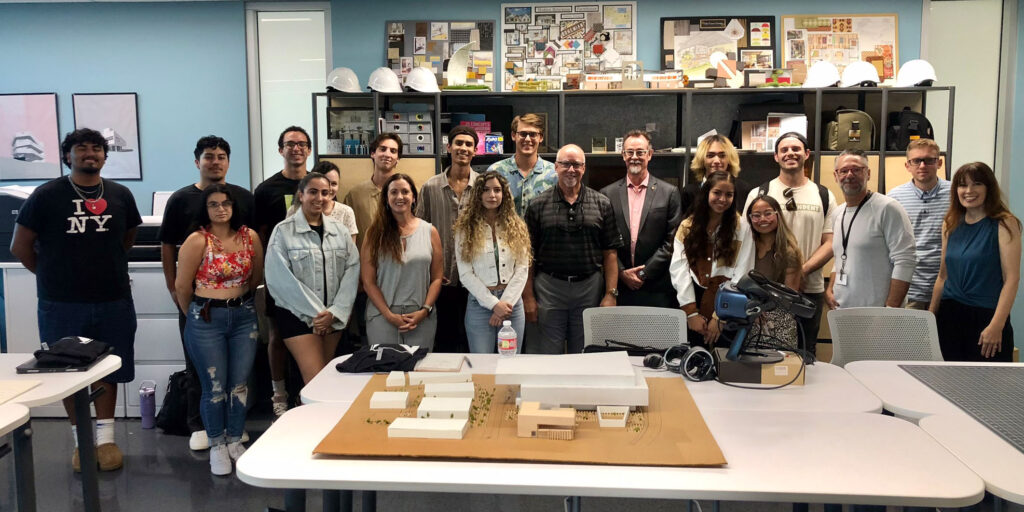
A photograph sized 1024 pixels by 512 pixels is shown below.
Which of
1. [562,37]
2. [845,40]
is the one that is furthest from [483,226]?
[845,40]

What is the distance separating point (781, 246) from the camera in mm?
3400

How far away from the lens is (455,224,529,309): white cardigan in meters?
3.51

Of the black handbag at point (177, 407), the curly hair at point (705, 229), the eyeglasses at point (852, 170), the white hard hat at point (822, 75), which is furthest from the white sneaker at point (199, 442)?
the white hard hat at point (822, 75)

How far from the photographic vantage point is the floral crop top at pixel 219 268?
129 inches

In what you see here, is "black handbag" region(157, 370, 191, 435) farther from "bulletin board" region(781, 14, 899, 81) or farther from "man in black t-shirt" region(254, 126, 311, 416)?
"bulletin board" region(781, 14, 899, 81)

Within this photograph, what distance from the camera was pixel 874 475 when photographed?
162 cm

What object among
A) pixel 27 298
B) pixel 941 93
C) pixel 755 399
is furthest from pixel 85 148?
pixel 941 93

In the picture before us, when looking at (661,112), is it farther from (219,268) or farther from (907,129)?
(219,268)

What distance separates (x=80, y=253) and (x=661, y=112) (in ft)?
12.9

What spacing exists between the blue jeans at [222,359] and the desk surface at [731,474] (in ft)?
5.35

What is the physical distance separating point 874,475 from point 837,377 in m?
0.83

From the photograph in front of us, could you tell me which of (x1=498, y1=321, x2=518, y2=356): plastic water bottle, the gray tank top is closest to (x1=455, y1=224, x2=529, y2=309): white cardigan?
the gray tank top

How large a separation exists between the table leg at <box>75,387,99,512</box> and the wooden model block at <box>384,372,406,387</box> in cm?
122

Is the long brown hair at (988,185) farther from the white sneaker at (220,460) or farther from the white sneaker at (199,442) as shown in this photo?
the white sneaker at (199,442)
